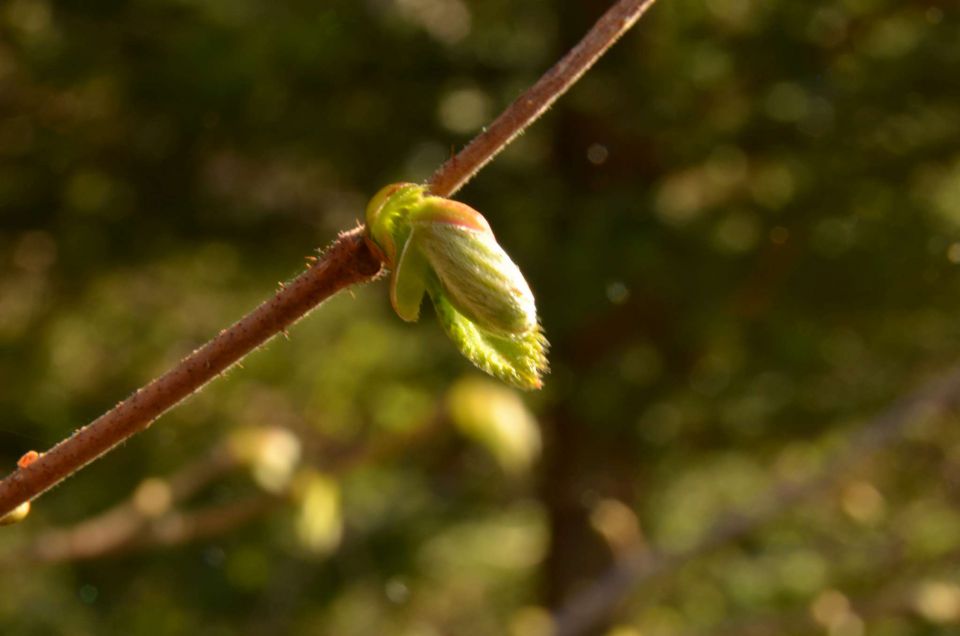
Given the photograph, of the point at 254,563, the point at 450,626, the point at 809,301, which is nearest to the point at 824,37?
the point at 809,301

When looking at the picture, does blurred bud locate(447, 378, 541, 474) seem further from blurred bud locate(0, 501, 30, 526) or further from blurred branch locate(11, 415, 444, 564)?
blurred bud locate(0, 501, 30, 526)

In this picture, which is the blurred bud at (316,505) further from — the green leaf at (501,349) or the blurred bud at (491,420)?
the green leaf at (501,349)

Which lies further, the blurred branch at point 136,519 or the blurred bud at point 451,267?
the blurred branch at point 136,519

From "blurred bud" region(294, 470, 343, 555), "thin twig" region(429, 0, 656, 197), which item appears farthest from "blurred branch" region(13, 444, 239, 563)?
"thin twig" region(429, 0, 656, 197)

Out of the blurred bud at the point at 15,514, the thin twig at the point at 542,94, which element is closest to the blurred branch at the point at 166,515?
the blurred bud at the point at 15,514

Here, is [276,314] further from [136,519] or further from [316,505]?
[136,519]

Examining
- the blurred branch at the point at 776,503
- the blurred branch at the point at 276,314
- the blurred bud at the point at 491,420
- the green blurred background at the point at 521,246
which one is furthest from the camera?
the green blurred background at the point at 521,246
